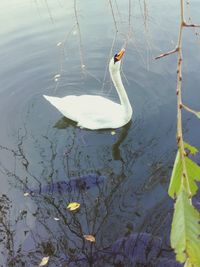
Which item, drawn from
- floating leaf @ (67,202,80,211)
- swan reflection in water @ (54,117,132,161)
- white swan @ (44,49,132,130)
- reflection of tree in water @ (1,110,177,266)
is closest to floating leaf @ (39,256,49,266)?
reflection of tree in water @ (1,110,177,266)

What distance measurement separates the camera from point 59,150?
4.99 metres

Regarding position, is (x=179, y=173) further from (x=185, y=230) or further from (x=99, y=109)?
(x=99, y=109)

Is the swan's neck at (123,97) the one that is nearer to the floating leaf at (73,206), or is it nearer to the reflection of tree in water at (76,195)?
the reflection of tree in water at (76,195)

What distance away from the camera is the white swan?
5324 mm

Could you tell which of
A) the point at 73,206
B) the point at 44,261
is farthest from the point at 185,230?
the point at 73,206

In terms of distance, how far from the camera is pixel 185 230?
0.66m

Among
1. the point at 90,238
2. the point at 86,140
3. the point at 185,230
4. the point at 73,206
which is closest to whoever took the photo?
the point at 185,230

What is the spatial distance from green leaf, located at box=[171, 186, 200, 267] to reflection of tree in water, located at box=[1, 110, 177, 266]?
2.95m

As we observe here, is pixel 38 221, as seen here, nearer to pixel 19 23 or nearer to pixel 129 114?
pixel 129 114

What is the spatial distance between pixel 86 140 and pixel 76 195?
3.51ft

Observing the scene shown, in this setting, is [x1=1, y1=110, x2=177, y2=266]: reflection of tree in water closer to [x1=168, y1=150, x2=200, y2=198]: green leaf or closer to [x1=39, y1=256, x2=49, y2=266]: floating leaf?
[x1=39, y1=256, x2=49, y2=266]: floating leaf

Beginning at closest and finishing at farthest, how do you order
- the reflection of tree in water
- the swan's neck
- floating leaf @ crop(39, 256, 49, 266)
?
floating leaf @ crop(39, 256, 49, 266), the reflection of tree in water, the swan's neck

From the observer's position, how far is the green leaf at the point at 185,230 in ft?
2.16

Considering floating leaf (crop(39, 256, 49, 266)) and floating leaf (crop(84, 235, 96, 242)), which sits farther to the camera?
floating leaf (crop(84, 235, 96, 242))
